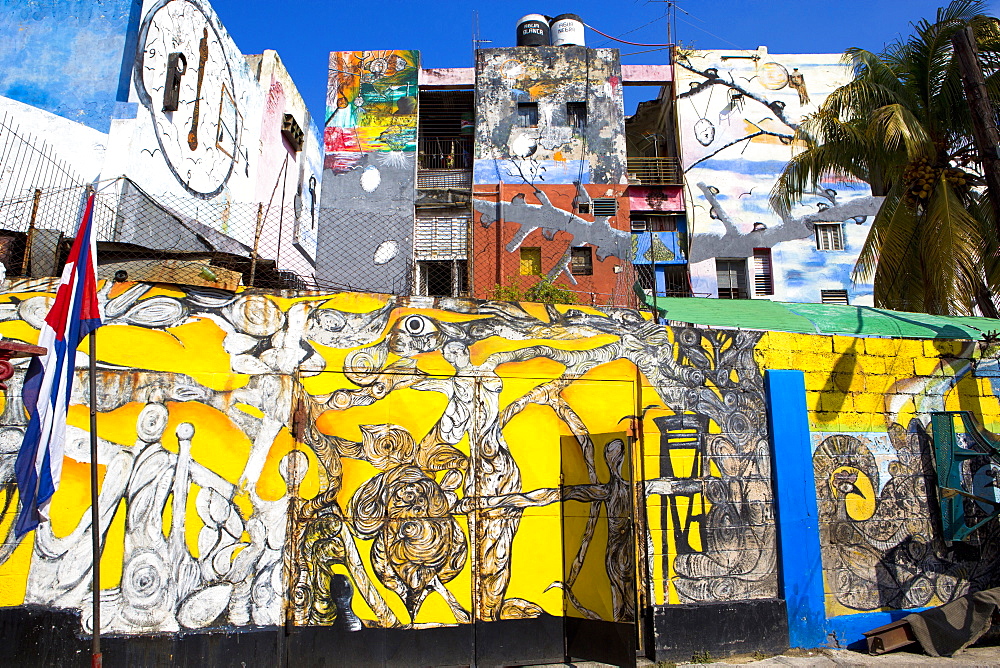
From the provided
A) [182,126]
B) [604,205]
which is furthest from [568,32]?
[182,126]

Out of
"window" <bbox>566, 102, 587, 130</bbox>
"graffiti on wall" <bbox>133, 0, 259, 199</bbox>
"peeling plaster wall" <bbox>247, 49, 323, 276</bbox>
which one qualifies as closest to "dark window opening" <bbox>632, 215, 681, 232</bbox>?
"window" <bbox>566, 102, 587, 130</bbox>

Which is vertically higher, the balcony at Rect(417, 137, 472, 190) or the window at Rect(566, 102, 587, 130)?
the window at Rect(566, 102, 587, 130)

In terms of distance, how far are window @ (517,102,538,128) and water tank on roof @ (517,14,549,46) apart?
283 cm

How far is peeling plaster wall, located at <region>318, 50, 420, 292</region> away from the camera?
19.9 m

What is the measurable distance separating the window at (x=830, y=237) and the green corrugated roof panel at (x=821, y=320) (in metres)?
11.2

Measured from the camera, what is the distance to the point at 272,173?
1884 centimetres

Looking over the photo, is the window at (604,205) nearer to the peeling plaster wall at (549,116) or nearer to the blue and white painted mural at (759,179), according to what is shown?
the peeling plaster wall at (549,116)

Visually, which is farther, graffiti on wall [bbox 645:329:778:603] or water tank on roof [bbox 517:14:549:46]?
water tank on roof [bbox 517:14:549:46]

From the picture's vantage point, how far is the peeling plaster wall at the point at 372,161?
65.2 feet

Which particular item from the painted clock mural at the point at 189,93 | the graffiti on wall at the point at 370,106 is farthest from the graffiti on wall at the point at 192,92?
the graffiti on wall at the point at 370,106

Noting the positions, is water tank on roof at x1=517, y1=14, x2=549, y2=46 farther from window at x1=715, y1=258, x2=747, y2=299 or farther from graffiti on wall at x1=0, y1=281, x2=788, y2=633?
graffiti on wall at x1=0, y1=281, x2=788, y2=633

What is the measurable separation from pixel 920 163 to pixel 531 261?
10545 mm

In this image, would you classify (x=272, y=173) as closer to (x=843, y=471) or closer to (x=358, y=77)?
(x=358, y=77)

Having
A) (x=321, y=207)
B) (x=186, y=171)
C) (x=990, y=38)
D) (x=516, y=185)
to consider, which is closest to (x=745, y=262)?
(x=516, y=185)
